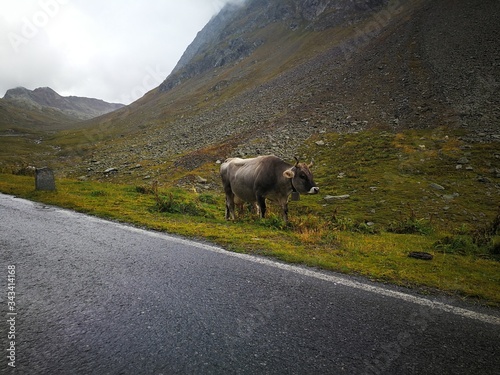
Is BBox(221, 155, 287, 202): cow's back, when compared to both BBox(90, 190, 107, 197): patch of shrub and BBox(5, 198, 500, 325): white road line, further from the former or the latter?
BBox(90, 190, 107, 197): patch of shrub

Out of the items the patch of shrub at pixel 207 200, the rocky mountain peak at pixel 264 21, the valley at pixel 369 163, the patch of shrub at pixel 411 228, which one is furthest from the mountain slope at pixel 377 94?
the rocky mountain peak at pixel 264 21

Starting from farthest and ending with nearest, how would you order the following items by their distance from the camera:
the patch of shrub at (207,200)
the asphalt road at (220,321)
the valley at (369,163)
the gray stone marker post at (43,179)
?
1. the patch of shrub at (207,200)
2. the gray stone marker post at (43,179)
3. the valley at (369,163)
4. the asphalt road at (220,321)

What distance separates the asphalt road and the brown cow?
4930 mm

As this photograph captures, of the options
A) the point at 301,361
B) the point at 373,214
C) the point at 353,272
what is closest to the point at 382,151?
the point at 373,214

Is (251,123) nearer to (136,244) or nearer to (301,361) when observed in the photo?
(136,244)

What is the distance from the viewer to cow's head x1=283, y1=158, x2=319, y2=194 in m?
9.88

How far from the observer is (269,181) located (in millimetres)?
10766

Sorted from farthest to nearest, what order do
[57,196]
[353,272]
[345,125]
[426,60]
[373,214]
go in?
[426,60], [345,125], [373,214], [57,196], [353,272]

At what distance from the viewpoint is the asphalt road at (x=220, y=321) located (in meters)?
2.81

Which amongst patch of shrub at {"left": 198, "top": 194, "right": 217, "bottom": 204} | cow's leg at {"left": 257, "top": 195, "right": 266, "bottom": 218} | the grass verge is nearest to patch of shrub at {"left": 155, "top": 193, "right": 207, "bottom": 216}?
the grass verge

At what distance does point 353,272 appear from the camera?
536cm

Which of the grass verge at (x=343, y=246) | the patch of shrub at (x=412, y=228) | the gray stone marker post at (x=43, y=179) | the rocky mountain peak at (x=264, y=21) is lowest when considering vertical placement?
the patch of shrub at (x=412, y=228)

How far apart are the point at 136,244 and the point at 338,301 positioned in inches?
191

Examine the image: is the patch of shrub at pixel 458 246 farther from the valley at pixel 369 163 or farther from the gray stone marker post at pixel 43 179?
the gray stone marker post at pixel 43 179
